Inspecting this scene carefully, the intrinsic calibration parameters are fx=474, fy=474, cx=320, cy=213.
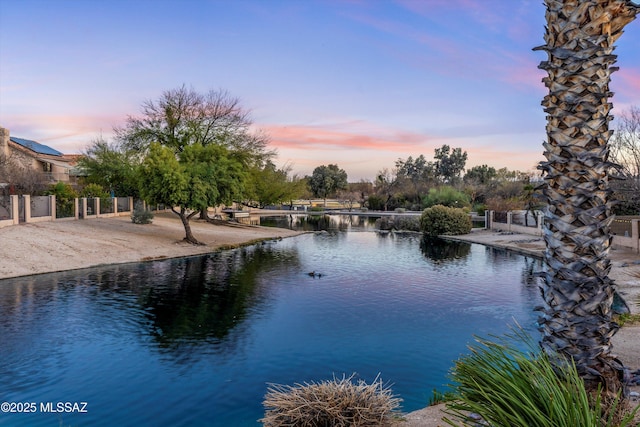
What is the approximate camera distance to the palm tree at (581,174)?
495 centimetres

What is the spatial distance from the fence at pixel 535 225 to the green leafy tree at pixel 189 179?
2033cm

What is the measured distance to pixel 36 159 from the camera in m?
61.6

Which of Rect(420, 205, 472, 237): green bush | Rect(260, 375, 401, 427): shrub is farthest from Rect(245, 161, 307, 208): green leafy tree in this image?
Rect(260, 375, 401, 427): shrub

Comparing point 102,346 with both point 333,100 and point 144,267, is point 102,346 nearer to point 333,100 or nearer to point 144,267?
point 144,267

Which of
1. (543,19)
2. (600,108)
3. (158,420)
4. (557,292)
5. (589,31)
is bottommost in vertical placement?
(158,420)

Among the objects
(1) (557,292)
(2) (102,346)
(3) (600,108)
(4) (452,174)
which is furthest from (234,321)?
(4) (452,174)

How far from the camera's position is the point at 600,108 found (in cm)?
501

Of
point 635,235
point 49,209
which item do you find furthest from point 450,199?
point 49,209

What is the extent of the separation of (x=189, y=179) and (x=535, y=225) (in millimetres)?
27692

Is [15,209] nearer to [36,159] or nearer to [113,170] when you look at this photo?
[113,170]

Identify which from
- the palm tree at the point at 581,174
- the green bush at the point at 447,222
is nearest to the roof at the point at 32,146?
the green bush at the point at 447,222

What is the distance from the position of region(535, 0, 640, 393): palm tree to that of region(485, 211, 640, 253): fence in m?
20.1

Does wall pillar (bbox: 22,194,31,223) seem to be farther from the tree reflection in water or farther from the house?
the house

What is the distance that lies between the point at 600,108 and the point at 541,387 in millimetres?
2946
